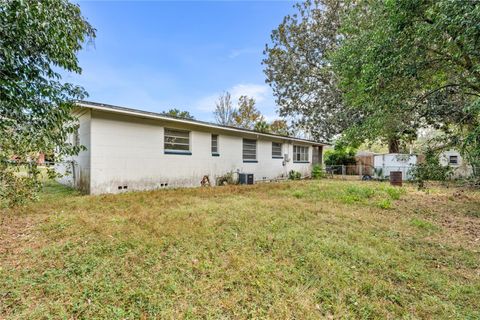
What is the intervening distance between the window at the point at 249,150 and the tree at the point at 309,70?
8.10 meters

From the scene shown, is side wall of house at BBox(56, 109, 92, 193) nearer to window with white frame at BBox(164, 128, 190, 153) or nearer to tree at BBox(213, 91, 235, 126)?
window with white frame at BBox(164, 128, 190, 153)

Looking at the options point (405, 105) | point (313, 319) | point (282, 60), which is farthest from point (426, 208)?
point (282, 60)

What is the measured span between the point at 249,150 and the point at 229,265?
34.1ft

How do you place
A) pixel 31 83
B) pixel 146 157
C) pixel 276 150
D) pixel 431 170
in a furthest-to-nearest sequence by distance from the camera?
pixel 276 150, pixel 146 157, pixel 431 170, pixel 31 83

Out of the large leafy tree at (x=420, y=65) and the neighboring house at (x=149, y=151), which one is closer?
the large leafy tree at (x=420, y=65)

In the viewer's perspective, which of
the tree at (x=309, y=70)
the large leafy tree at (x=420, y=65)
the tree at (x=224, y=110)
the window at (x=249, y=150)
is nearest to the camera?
the large leafy tree at (x=420, y=65)

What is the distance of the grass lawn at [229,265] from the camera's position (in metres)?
2.45

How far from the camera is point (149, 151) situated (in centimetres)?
892

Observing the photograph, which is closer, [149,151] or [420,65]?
[420,65]

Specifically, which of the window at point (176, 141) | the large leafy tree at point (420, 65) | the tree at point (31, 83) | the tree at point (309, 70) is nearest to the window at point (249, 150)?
the window at point (176, 141)

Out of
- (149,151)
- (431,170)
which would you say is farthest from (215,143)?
(431,170)

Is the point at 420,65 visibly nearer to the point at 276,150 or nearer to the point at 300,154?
the point at 276,150

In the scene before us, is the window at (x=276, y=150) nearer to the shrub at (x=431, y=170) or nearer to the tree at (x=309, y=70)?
the tree at (x=309, y=70)

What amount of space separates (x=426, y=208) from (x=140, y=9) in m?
11.5
